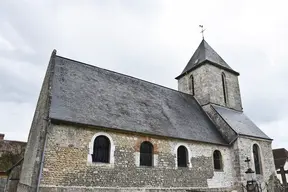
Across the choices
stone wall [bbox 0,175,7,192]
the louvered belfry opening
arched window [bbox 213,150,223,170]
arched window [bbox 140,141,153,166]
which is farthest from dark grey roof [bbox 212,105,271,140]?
stone wall [bbox 0,175,7,192]

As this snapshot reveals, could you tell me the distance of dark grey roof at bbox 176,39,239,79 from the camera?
59.0 feet

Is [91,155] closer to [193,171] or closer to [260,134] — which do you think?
[193,171]

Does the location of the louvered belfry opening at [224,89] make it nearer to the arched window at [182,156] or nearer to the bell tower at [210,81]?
the bell tower at [210,81]

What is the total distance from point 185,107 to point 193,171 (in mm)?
4819

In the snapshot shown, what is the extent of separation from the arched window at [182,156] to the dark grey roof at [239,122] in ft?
13.2

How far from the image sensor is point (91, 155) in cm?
873

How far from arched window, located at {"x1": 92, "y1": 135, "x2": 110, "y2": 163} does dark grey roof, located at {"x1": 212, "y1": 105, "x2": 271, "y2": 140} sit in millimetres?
8110

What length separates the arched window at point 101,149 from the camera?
29.4 ft

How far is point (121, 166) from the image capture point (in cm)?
920

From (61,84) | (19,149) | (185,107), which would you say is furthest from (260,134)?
(19,149)

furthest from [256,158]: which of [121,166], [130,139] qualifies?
[121,166]

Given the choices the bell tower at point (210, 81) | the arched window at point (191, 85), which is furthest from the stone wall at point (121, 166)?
the arched window at point (191, 85)

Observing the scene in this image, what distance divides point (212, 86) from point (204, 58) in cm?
244

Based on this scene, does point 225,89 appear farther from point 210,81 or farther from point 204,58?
point 204,58
